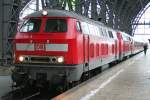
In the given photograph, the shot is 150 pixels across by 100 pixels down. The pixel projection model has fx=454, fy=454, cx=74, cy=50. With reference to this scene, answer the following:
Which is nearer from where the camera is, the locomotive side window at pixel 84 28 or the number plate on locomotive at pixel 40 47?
the number plate on locomotive at pixel 40 47

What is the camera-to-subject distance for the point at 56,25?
16.7 meters

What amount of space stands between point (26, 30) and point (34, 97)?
251 centimetres

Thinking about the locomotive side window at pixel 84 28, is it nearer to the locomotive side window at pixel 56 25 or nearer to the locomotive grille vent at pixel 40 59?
the locomotive side window at pixel 56 25

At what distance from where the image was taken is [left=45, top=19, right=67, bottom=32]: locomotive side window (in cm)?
1659

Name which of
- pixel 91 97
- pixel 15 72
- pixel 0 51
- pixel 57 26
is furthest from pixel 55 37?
pixel 0 51

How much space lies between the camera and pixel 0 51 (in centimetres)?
2622

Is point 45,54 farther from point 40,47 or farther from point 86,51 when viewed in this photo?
point 86,51

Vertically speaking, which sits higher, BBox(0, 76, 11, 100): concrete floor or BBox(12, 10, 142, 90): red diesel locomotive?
Result: BBox(12, 10, 142, 90): red diesel locomotive

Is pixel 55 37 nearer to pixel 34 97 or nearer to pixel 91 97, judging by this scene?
pixel 34 97

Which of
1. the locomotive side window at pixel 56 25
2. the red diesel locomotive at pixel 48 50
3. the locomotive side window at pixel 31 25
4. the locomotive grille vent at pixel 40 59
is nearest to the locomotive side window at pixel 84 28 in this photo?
the red diesel locomotive at pixel 48 50

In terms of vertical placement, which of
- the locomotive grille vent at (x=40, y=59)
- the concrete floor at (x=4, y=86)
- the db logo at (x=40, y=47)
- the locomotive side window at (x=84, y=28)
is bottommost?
the concrete floor at (x=4, y=86)

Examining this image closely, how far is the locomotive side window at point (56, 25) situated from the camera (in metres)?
16.6

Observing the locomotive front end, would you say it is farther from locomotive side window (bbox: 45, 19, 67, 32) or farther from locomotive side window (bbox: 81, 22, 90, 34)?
locomotive side window (bbox: 81, 22, 90, 34)

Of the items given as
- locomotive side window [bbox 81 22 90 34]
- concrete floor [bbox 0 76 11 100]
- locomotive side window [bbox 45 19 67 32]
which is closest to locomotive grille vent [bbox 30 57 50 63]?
locomotive side window [bbox 45 19 67 32]
